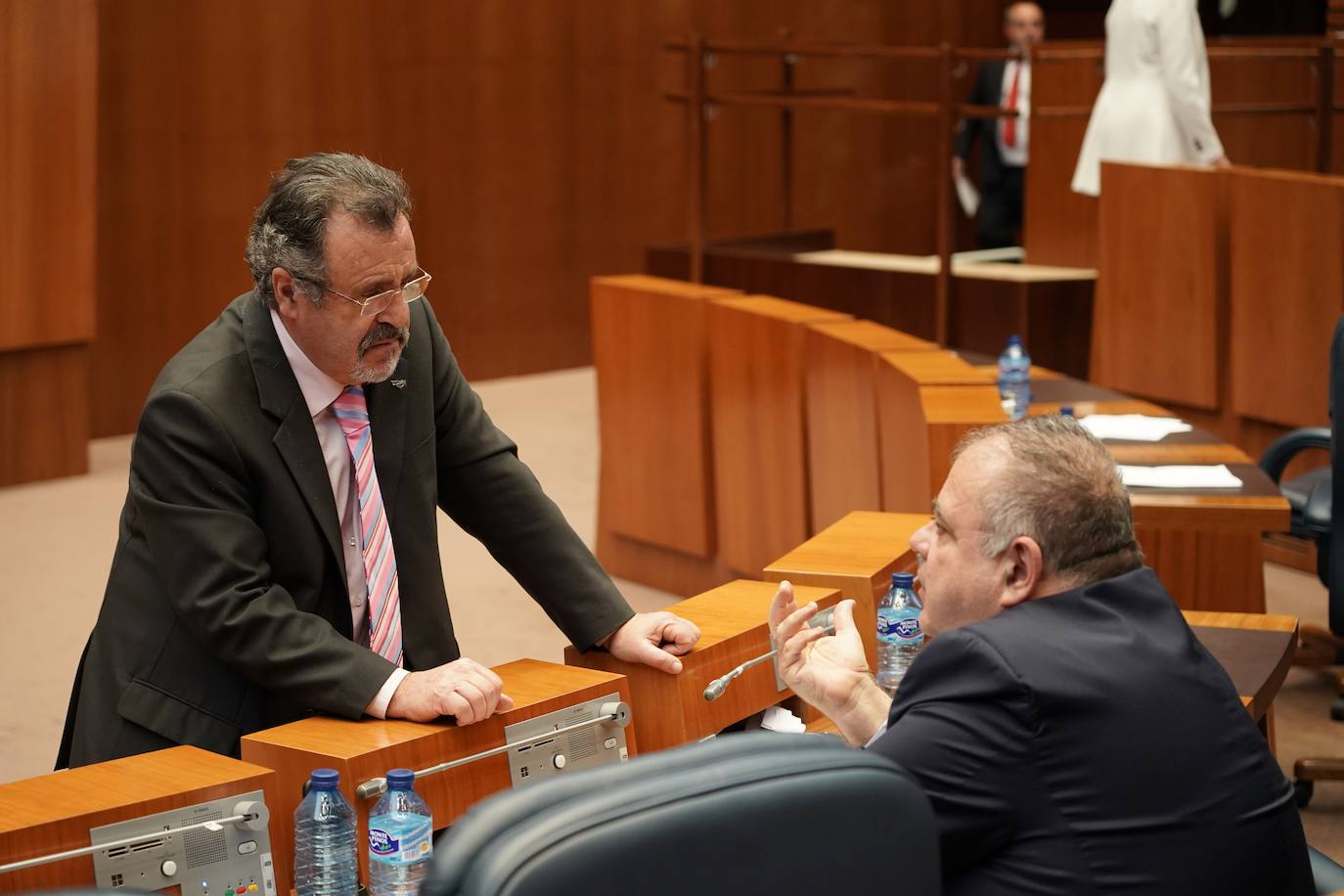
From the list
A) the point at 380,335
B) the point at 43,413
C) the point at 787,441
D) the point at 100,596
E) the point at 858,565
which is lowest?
the point at 100,596

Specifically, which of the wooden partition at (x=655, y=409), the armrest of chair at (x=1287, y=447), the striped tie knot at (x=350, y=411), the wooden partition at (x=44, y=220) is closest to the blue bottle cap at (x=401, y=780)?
the striped tie knot at (x=350, y=411)

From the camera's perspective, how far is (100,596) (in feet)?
19.0

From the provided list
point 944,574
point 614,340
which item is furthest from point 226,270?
point 944,574

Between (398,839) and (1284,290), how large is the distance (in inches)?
190

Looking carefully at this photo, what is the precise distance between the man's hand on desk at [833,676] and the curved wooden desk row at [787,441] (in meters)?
1.69

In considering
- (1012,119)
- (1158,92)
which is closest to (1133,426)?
(1158,92)

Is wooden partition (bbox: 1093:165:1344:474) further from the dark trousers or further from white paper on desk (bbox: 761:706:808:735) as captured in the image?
white paper on desk (bbox: 761:706:808:735)

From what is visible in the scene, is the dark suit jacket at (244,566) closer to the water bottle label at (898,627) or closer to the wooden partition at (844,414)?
the water bottle label at (898,627)

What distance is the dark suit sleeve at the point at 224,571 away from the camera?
2.19m

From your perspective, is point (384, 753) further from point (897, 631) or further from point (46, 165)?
point (46, 165)

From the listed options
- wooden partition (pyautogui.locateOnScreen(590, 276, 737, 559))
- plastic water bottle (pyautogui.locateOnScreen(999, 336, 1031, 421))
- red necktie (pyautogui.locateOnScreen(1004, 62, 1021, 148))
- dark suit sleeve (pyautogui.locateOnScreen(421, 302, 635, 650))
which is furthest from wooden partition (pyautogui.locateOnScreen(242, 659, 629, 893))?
red necktie (pyautogui.locateOnScreen(1004, 62, 1021, 148))

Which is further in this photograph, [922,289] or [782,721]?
[922,289]

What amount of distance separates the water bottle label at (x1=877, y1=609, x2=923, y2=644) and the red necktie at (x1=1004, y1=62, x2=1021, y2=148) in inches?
251

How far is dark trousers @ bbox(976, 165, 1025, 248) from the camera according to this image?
917cm
